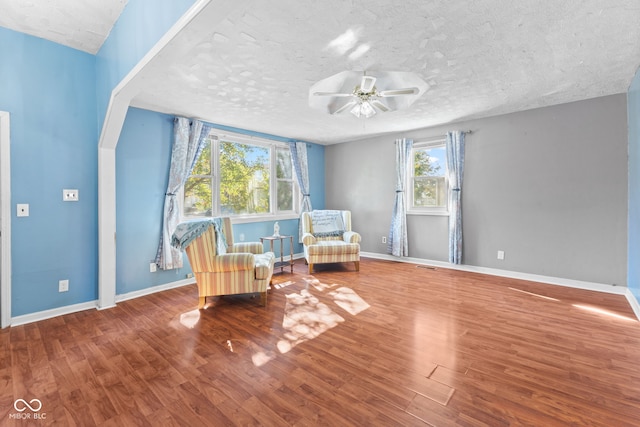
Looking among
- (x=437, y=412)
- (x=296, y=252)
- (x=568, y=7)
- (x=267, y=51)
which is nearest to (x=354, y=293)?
(x=437, y=412)

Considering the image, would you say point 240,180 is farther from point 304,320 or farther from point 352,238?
point 304,320

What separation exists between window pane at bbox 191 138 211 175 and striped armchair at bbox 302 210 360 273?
1761 millimetres

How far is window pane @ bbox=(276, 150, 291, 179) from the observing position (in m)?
5.55

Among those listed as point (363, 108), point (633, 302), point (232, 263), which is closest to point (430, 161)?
point (363, 108)

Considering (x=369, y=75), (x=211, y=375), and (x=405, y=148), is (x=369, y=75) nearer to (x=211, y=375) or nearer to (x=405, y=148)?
(x=405, y=148)

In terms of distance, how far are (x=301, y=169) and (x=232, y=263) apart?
3128 millimetres

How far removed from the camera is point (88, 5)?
2162 mm

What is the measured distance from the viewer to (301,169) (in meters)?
5.75

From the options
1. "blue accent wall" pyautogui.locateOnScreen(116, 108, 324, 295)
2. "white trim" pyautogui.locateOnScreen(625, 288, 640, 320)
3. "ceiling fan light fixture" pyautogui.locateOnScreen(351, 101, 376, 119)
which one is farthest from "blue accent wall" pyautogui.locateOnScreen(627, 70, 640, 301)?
"blue accent wall" pyautogui.locateOnScreen(116, 108, 324, 295)

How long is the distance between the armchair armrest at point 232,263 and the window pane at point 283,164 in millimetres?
2754

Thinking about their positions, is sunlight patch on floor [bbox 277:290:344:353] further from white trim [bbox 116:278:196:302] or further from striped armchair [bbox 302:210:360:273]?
white trim [bbox 116:278:196:302]

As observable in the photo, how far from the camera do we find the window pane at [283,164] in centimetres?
555

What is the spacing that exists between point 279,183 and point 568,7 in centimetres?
454

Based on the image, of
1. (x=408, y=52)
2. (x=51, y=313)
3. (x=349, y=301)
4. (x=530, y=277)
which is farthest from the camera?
(x=530, y=277)
